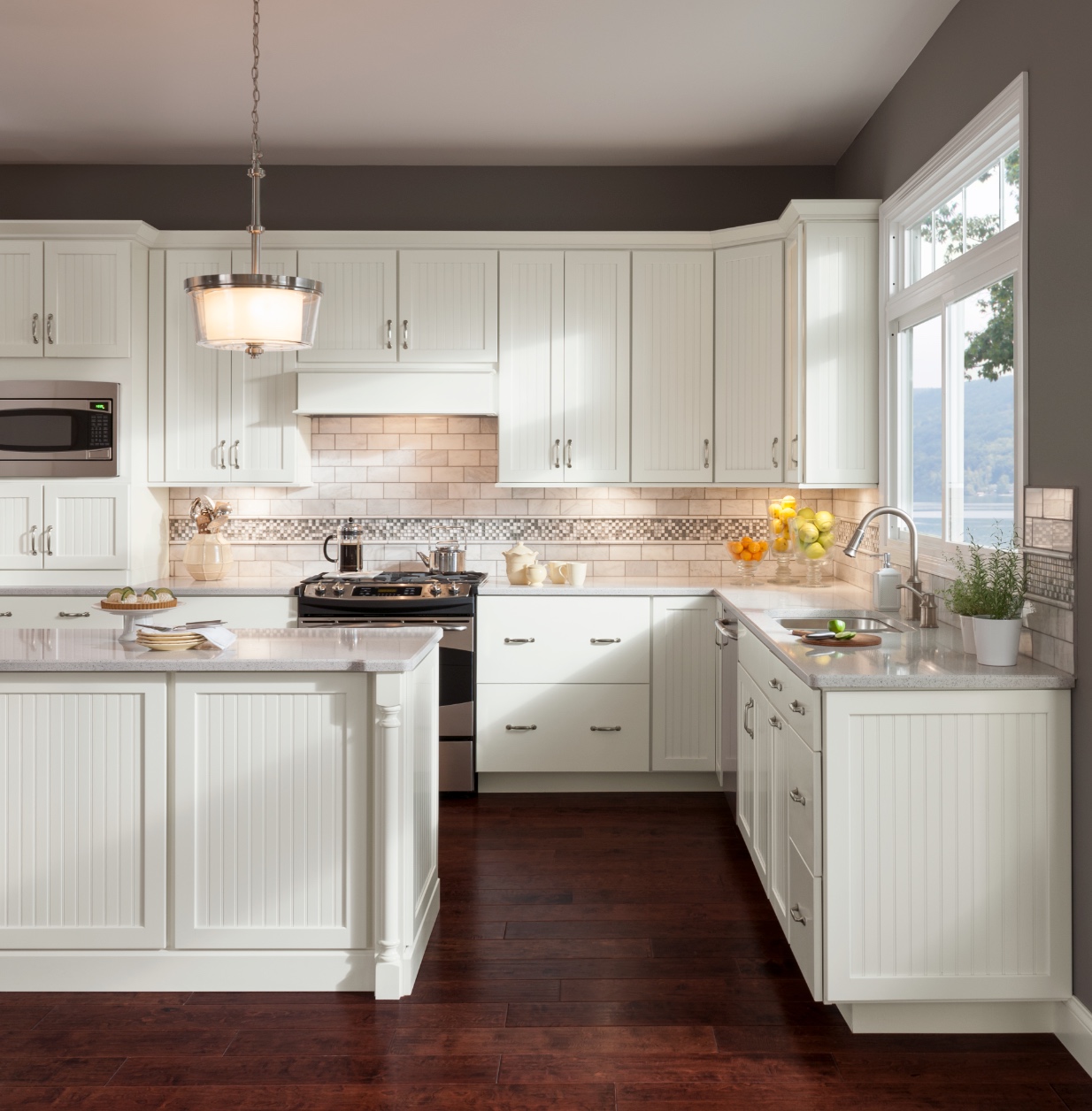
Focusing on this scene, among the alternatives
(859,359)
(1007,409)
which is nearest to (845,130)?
(859,359)

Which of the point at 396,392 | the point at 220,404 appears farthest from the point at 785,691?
the point at 220,404

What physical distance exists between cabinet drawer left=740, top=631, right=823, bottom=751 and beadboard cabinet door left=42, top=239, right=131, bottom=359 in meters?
3.01

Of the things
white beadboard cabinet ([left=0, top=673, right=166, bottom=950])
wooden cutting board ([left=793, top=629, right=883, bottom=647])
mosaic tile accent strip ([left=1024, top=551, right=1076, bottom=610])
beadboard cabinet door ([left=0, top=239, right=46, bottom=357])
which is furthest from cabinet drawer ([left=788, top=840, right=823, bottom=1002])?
beadboard cabinet door ([left=0, top=239, right=46, bottom=357])

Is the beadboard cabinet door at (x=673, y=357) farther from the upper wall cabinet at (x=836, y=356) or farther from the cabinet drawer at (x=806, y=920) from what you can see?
the cabinet drawer at (x=806, y=920)

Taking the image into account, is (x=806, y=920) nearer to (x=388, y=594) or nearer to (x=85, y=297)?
(x=388, y=594)

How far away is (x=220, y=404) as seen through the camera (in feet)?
15.0

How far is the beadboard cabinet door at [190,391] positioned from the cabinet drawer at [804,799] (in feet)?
9.81

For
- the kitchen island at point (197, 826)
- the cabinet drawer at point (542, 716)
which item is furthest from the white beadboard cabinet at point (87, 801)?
the cabinet drawer at point (542, 716)

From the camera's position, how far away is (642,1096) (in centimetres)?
217

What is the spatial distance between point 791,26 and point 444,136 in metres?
1.64

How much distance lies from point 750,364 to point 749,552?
84 centimetres

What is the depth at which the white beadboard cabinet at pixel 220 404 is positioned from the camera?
455 centimetres

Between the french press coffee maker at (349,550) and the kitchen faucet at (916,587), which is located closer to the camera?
the kitchen faucet at (916,587)

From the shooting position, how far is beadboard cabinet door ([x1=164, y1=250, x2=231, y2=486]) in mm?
4547
